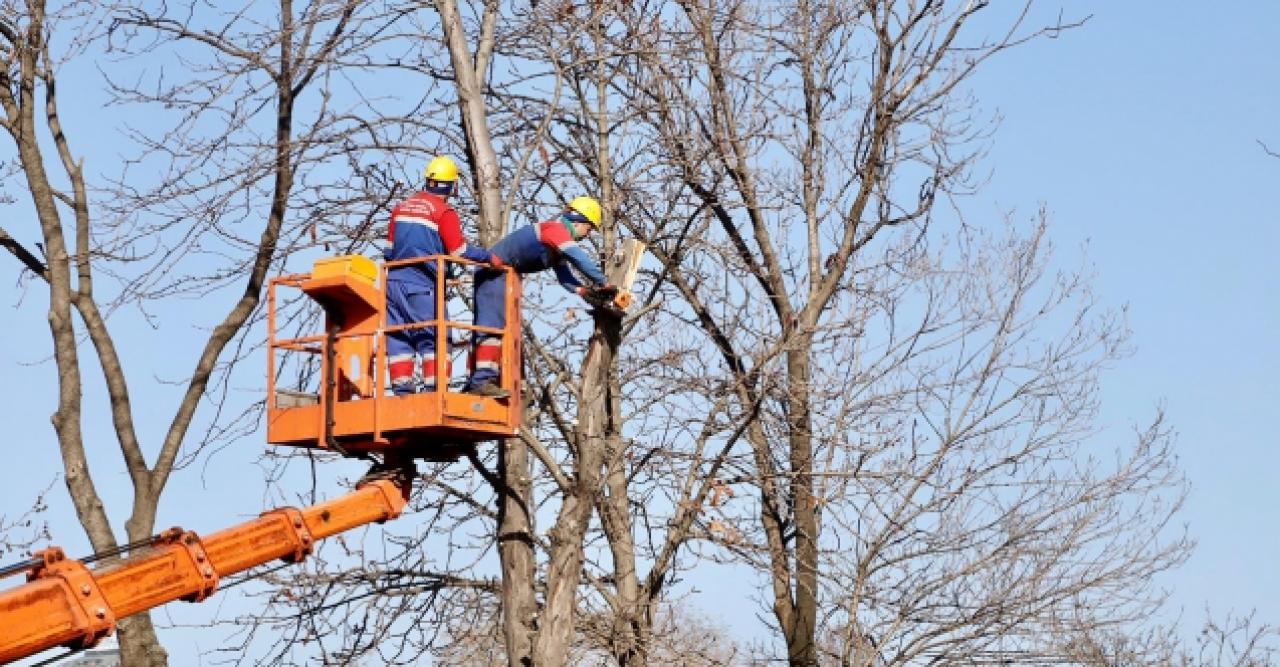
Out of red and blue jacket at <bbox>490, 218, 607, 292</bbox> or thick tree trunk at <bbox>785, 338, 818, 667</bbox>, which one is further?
thick tree trunk at <bbox>785, 338, 818, 667</bbox>

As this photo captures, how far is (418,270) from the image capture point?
11.3m

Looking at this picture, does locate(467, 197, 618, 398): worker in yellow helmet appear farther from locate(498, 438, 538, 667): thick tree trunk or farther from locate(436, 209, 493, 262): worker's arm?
locate(498, 438, 538, 667): thick tree trunk

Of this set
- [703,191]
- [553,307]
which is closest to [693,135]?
[703,191]

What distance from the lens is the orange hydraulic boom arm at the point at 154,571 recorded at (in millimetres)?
8352

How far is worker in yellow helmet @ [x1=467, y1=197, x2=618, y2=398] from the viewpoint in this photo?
1120 cm

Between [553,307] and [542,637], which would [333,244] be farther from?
[542,637]

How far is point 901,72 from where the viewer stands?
1712 centimetres

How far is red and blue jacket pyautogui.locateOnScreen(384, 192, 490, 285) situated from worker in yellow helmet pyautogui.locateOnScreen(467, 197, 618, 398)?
6.7 inches

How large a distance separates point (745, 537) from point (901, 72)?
5.19m

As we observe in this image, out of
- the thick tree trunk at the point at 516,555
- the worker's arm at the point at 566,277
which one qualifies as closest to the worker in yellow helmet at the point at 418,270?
the worker's arm at the point at 566,277

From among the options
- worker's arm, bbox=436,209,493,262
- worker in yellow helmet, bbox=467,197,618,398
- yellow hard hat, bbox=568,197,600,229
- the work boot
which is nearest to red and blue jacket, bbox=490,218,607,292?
worker in yellow helmet, bbox=467,197,618,398

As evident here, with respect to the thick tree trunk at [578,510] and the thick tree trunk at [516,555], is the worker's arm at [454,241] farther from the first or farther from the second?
the thick tree trunk at [516,555]

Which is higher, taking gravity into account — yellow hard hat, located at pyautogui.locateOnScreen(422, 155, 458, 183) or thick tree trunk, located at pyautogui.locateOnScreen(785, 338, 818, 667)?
yellow hard hat, located at pyautogui.locateOnScreen(422, 155, 458, 183)

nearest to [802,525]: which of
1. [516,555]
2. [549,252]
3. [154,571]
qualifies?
[516,555]
